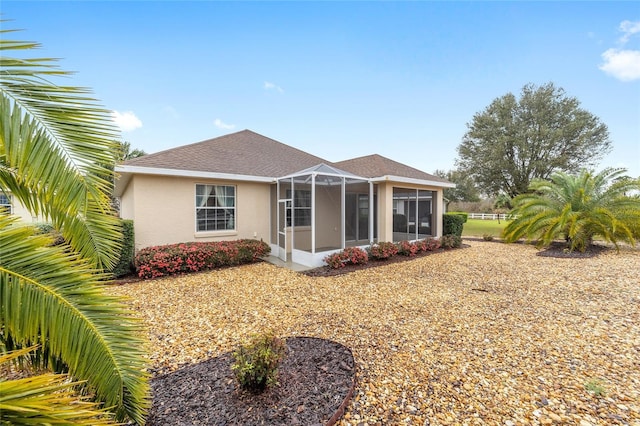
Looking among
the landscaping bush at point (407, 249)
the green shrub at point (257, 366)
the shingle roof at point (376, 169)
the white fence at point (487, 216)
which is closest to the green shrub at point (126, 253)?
the green shrub at point (257, 366)

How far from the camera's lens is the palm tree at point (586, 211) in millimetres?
11375

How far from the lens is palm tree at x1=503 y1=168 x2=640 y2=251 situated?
11.4m

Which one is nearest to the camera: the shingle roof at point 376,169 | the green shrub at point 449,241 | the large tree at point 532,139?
the shingle roof at point 376,169

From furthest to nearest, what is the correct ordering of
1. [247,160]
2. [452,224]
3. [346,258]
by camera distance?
[452,224] → [247,160] → [346,258]

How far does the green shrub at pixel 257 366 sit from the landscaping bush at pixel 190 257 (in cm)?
620

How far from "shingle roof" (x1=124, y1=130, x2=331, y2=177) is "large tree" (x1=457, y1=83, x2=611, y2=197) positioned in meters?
15.0

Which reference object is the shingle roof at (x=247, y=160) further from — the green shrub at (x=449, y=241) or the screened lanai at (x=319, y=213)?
the green shrub at (x=449, y=241)

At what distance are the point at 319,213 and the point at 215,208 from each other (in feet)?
14.1

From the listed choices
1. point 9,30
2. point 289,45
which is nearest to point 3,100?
point 9,30

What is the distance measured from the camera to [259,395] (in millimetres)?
2822

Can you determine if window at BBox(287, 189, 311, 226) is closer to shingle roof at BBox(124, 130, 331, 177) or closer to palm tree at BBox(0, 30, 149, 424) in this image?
shingle roof at BBox(124, 130, 331, 177)

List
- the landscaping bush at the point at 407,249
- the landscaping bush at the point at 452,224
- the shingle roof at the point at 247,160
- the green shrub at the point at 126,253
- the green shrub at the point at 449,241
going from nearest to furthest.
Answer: the green shrub at the point at 126,253
the shingle roof at the point at 247,160
the landscaping bush at the point at 407,249
the green shrub at the point at 449,241
the landscaping bush at the point at 452,224

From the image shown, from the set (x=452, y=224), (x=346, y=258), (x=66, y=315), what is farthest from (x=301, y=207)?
(x=66, y=315)

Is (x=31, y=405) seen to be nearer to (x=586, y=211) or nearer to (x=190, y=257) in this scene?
(x=190, y=257)
